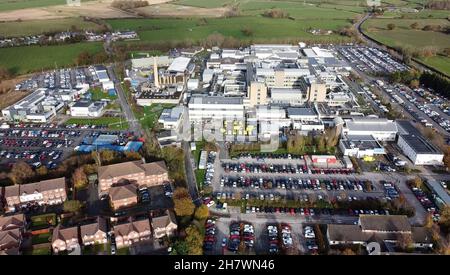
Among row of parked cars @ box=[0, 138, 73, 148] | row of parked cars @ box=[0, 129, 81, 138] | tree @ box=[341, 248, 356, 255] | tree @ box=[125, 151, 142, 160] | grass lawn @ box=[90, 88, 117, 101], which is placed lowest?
tree @ box=[341, 248, 356, 255]

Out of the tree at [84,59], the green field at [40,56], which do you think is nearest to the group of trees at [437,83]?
the tree at [84,59]

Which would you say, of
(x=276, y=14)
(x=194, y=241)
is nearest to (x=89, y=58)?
(x=194, y=241)

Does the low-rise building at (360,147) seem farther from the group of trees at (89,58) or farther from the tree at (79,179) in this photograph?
the group of trees at (89,58)

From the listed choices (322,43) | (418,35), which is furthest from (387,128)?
(418,35)

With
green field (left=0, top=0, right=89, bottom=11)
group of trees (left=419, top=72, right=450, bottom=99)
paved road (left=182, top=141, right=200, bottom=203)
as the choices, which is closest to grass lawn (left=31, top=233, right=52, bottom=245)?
paved road (left=182, top=141, right=200, bottom=203)

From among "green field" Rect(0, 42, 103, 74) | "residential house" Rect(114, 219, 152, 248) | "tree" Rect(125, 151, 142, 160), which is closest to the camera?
"residential house" Rect(114, 219, 152, 248)

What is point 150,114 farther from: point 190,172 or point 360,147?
point 360,147

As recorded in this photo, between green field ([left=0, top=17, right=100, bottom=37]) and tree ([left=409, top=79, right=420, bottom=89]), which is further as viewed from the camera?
green field ([left=0, top=17, right=100, bottom=37])

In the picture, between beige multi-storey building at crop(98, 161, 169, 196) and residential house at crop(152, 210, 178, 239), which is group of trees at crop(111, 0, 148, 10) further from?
residential house at crop(152, 210, 178, 239)
